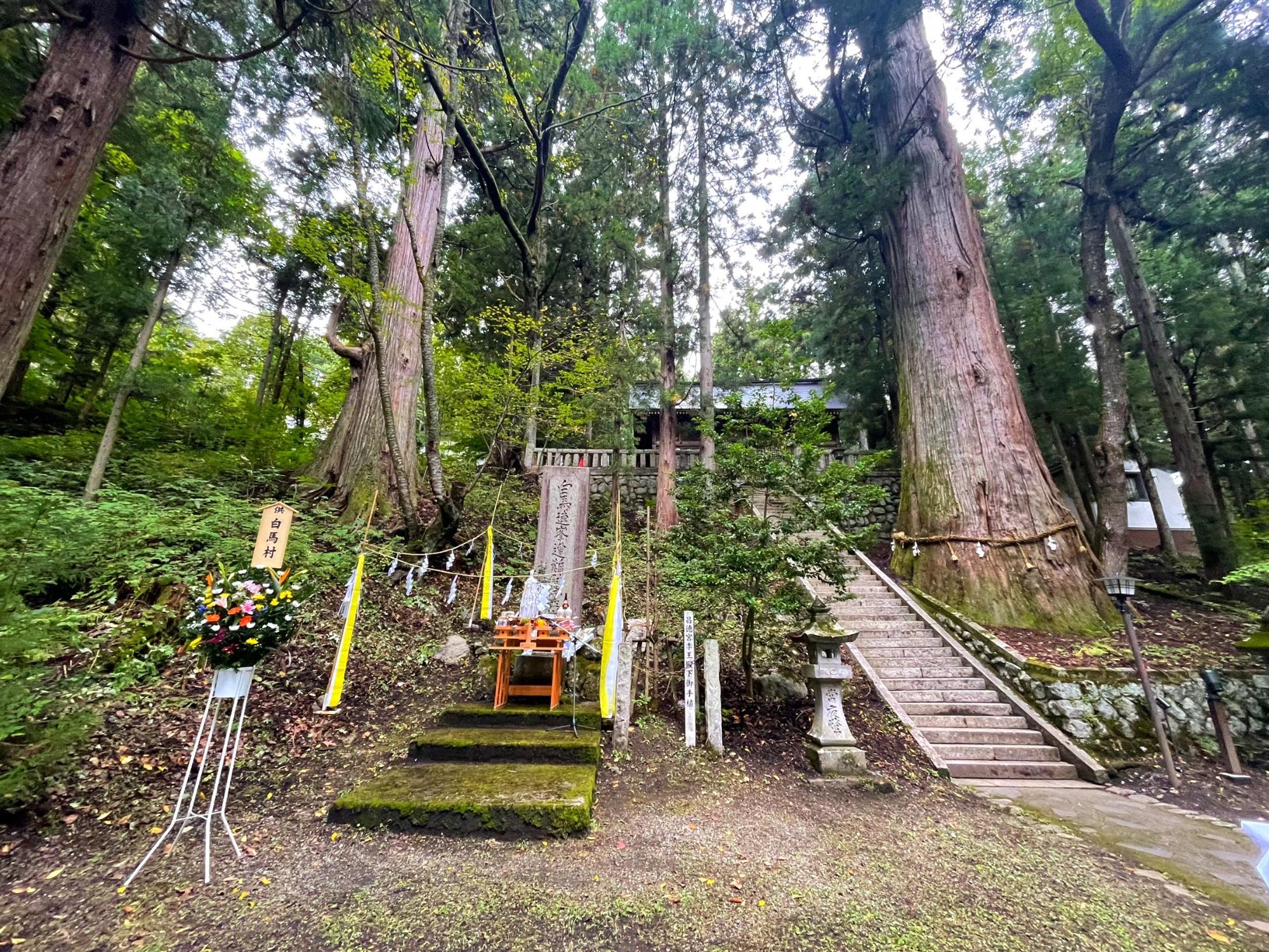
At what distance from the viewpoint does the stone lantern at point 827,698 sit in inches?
150

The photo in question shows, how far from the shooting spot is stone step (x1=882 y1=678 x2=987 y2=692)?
498 cm

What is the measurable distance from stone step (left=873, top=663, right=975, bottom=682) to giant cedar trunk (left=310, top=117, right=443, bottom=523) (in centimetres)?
623

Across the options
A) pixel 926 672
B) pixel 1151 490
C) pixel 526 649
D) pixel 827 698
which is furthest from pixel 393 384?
pixel 1151 490

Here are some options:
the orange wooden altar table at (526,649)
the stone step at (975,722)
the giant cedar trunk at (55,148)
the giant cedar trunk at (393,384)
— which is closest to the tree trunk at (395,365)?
the giant cedar trunk at (393,384)

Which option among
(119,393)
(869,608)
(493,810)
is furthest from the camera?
(869,608)

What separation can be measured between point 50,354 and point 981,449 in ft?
46.0

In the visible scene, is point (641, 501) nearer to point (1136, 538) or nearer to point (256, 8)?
point (256, 8)

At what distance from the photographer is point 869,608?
6363mm

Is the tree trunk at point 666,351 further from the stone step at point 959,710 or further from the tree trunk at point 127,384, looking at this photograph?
the tree trunk at point 127,384

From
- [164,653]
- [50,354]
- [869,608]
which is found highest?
[50,354]

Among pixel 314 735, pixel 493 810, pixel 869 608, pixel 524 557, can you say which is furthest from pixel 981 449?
pixel 314 735

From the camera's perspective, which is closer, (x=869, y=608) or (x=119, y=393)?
(x=119, y=393)

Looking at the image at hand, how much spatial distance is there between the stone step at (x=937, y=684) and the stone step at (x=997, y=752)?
28.5 inches

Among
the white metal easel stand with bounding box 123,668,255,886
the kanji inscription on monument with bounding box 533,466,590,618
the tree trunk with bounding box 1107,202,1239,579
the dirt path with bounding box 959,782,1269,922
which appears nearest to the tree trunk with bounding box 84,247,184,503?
the white metal easel stand with bounding box 123,668,255,886
